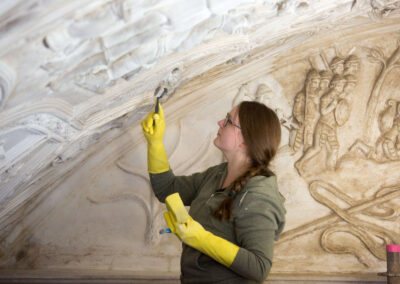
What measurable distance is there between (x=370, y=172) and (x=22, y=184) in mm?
2140

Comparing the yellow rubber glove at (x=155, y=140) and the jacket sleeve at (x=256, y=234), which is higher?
the yellow rubber glove at (x=155, y=140)

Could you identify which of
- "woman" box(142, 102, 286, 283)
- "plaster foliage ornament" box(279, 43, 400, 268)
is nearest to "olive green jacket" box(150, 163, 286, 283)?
"woman" box(142, 102, 286, 283)

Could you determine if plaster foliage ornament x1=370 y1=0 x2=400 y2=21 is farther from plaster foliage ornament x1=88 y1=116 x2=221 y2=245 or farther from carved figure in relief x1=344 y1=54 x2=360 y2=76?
plaster foliage ornament x1=88 y1=116 x2=221 y2=245

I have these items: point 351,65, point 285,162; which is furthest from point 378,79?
point 285,162

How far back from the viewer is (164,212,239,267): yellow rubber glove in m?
1.74

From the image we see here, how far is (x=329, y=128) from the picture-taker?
3291 mm

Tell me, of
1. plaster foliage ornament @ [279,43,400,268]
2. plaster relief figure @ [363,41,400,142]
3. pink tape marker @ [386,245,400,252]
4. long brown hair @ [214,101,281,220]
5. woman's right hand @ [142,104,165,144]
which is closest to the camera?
long brown hair @ [214,101,281,220]

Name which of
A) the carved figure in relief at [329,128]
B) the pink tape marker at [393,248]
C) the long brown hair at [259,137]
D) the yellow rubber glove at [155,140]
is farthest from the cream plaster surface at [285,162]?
the long brown hair at [259,137]

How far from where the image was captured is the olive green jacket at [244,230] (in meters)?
1.73

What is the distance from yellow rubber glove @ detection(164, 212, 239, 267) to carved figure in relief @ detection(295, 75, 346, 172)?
164 centimetres

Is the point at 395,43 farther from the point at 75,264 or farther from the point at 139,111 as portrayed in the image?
the point at 75,264

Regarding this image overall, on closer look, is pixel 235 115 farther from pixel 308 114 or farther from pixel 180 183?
pixel 308 114

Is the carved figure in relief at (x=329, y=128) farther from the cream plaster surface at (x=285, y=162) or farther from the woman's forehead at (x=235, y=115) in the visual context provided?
the woman's forehead at (x=235, y=115)

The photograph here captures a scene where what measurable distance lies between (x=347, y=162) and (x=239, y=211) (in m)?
1.70
